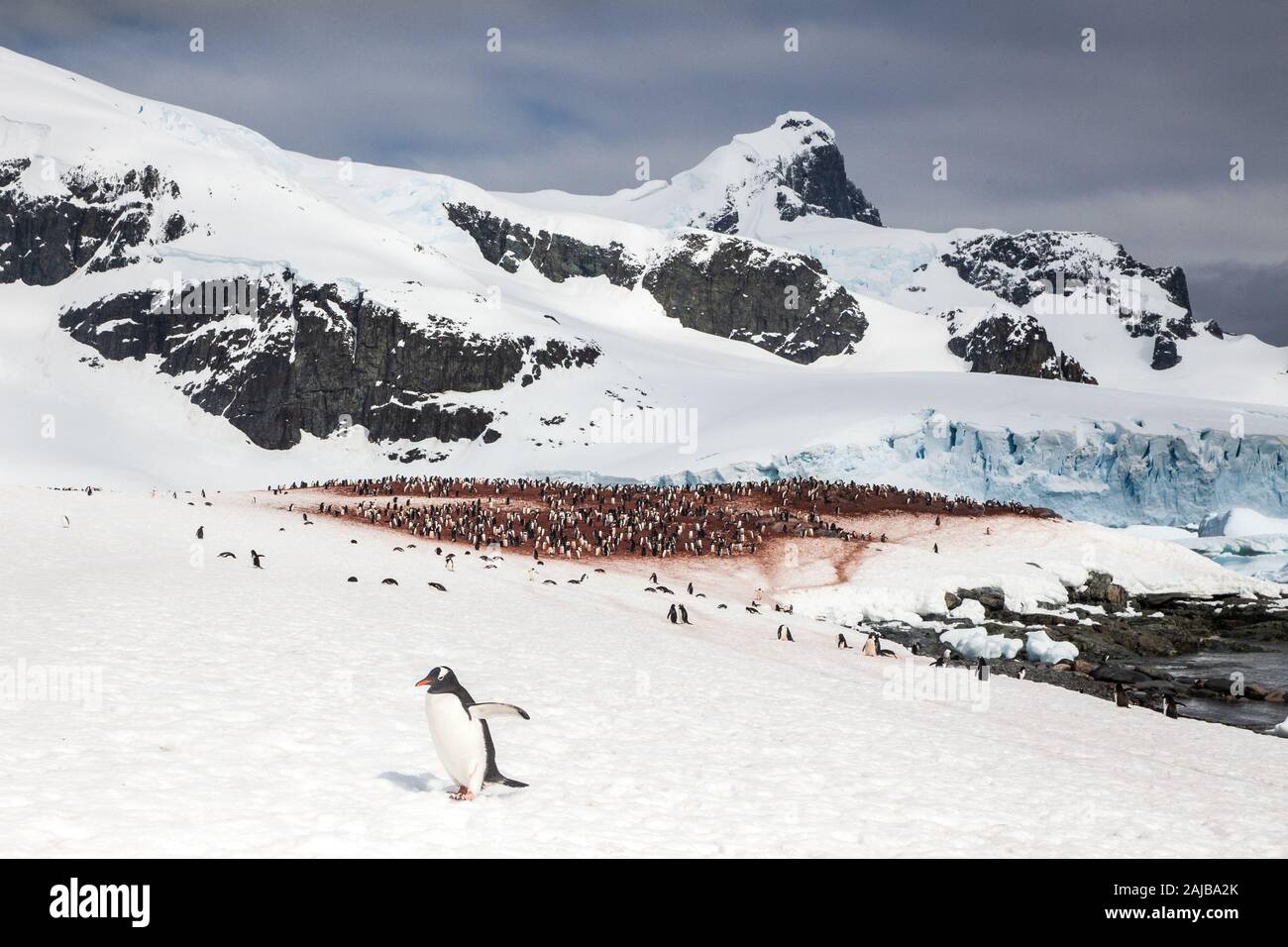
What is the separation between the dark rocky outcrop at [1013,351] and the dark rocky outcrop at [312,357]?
269ft

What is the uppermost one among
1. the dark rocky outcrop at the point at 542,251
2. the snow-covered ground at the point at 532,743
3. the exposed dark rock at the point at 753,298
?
the dark rocky outcrop at the point at 542,251

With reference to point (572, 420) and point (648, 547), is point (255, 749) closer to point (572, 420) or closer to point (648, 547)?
point (648, 547)

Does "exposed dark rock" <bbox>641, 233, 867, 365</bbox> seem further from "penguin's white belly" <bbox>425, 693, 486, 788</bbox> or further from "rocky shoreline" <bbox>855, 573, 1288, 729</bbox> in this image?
"penguin's white belly" <bbox>425, 693, 486, 788</bbox>

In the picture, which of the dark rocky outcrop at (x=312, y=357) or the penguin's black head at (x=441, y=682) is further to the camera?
the dark rocky outcrop at (x=312, y=357)

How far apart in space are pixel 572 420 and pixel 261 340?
155 ft

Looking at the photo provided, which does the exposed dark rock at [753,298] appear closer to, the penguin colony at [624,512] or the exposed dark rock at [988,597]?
the penguin colony at [624,512]

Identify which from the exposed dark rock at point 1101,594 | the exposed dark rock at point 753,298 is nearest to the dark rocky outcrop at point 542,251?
the exposed dark rock at point 753,298

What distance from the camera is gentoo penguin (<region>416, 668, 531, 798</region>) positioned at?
28.4 ft

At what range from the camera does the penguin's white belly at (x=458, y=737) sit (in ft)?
28.3

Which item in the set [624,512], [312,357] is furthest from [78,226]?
[624,512]

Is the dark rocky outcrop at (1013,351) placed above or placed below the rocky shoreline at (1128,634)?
above

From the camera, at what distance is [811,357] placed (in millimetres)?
171625

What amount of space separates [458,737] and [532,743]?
8.07ft

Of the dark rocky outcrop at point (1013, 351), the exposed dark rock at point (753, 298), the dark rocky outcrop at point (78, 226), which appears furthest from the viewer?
the exposed dark rock at point (753, 298)
